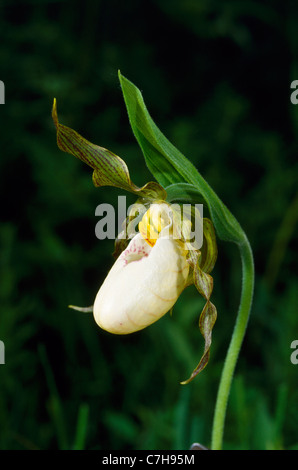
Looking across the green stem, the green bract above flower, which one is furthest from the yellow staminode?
the green stem

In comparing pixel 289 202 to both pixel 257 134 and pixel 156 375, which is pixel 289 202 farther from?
pixel 156 375

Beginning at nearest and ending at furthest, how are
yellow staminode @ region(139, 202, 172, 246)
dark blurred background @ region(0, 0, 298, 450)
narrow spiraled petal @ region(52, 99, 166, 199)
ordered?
narrow spiraled petal @ region(52, 99, 166, 199), yellow staminode @ region(139, 202, 172, 246), dark blurred background @ region(0, 0, 298, 450)

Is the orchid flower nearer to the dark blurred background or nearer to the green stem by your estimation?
the green stem

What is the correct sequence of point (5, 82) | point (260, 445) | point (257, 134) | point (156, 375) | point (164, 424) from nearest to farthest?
1. point (260, 445)
2. point (164, 424)
3. point (156, 375)
4. point (5, 82)
5. point (257, 134)

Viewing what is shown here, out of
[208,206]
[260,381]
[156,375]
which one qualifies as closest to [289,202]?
[260,381]

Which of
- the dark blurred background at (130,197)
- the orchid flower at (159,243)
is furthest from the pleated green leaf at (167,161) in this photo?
the dark blurred background at (130,197)

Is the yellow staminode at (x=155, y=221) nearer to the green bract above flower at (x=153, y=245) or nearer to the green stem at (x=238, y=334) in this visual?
the green bract above flower at (x=153, y=245)

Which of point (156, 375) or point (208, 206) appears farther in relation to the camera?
point (156, 375)
